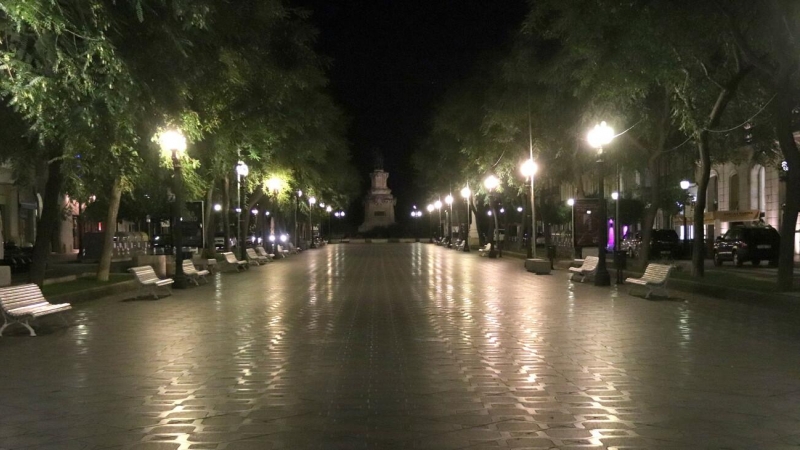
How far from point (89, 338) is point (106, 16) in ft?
17.6

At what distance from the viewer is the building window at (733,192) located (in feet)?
151

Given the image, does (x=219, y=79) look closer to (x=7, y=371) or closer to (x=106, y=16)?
(x=106, y=16)

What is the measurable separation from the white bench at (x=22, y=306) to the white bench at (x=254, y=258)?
22.4 meters

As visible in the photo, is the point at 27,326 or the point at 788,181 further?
the point at 788,181

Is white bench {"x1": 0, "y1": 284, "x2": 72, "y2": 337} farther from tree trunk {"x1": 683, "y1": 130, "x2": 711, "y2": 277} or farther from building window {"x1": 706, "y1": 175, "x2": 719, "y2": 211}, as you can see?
building window {"x1": 706, "y1": 175, "x2": 719, "y2": 211}

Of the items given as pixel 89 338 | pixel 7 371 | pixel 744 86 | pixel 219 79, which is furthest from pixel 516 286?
pixel 7 371

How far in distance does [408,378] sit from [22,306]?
8.02 m

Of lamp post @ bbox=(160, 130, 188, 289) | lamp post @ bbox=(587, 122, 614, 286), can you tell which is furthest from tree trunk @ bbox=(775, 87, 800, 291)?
lamp post @ bbox=(160, 130, 188, 289)

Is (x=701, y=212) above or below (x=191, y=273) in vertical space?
above

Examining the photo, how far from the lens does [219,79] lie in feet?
72.2

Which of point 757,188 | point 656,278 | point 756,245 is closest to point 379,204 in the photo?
point 757,188

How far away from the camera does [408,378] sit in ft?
29.8

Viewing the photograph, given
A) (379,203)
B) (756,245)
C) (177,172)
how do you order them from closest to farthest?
(177,172) < (756,245) < (379,203)

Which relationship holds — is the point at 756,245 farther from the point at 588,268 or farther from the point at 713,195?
the point at 713,195
